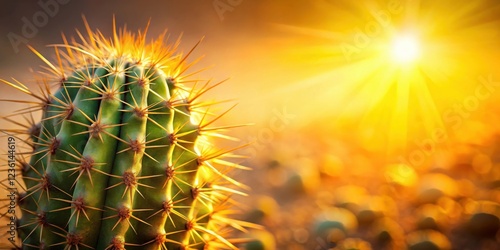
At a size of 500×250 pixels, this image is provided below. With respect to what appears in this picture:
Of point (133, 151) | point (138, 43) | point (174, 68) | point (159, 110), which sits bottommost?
point (133, 151)

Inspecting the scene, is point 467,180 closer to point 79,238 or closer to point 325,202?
point 325,202

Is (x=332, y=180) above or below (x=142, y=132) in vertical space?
above

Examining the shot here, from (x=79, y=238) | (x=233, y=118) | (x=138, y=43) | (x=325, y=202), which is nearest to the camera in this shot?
(x=79, y=238)


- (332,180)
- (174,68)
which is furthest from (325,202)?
(174,68)

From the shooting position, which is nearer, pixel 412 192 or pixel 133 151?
pixel 133 151

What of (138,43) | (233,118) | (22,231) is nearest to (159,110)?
(138,43)

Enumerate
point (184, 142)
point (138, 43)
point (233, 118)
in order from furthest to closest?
point (233, 118), point (138, 43), point (184, 142)
